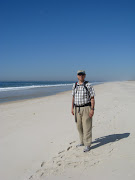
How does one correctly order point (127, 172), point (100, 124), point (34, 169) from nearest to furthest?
point (127, 172) → point (34, 169) → point (100, 124)

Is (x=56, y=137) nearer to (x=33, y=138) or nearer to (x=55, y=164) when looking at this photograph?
(x=33, y=138)

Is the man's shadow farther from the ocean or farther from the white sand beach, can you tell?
the ocean

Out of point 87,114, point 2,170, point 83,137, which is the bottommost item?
point 2,170

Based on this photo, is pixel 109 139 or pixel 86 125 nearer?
pixel 86 125

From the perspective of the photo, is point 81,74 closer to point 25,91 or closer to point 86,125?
point 86,125

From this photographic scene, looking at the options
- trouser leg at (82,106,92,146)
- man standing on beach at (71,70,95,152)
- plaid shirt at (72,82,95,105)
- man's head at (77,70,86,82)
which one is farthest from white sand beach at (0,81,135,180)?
man's head at (77,70,86,82)

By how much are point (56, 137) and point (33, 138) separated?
2.15ft

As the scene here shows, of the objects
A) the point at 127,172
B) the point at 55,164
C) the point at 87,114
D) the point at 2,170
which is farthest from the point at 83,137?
the point at 2,170

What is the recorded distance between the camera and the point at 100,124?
566 centimetres

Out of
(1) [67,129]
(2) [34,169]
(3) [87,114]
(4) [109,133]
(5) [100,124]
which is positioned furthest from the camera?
(5) [100,124]

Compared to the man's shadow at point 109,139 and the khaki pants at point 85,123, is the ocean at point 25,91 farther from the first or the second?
the khaki pants at point 85,123

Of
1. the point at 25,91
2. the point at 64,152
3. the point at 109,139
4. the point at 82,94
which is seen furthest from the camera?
the point at 25,91

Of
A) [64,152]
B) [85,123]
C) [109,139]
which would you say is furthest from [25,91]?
[85,123]

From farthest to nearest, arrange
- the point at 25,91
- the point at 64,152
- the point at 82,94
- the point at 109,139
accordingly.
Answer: the point at 25,91
the point at 109,139
the point at 64,152
the point at 82,94
